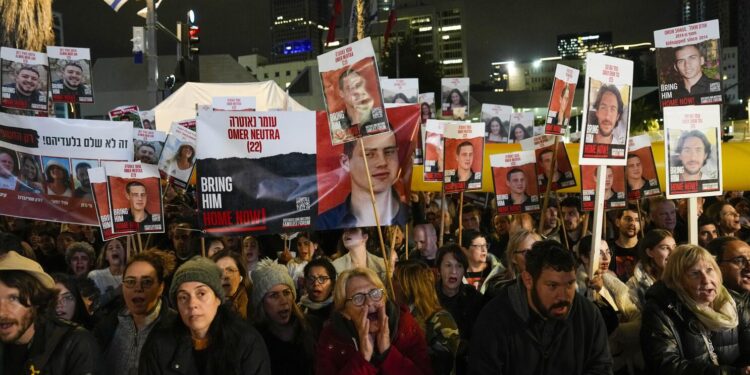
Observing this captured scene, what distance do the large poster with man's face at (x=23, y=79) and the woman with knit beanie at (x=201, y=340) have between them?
24.6 ft

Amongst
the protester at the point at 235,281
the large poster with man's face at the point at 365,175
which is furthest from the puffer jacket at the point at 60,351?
the large poster with man's face at the point at 365,175

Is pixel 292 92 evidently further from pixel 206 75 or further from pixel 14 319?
pixel 14 319

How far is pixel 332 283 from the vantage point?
17.5ft

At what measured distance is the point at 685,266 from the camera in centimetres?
415

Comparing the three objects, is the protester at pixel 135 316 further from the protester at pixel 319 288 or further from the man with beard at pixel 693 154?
the man with beard at pixel 693 154

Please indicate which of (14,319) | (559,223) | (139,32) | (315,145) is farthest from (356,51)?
(139,32)

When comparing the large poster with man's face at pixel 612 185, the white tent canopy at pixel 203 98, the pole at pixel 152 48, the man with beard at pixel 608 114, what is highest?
the pole at pixel 152 48

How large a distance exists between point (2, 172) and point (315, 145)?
10.3 feet

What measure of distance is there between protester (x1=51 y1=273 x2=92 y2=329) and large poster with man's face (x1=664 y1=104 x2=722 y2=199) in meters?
4.66

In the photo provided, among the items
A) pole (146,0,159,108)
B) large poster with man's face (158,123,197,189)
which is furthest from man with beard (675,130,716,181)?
pole (146,0,159,108)

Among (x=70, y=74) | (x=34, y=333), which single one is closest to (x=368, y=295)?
(x=34, y=333)

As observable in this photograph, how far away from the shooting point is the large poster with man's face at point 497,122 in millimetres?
15275

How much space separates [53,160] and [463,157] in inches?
181

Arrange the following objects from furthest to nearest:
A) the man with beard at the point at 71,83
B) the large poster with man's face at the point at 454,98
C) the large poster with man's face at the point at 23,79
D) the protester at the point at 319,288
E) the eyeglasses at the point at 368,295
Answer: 1. the large poster with man's face at the point at 454,98
2. the man with beard at the point at 71,83
3. the large poster with man's face at the point at 23,79
4. the protester at the point at 319,288
5. the eyeglasses at the point at 368,295
